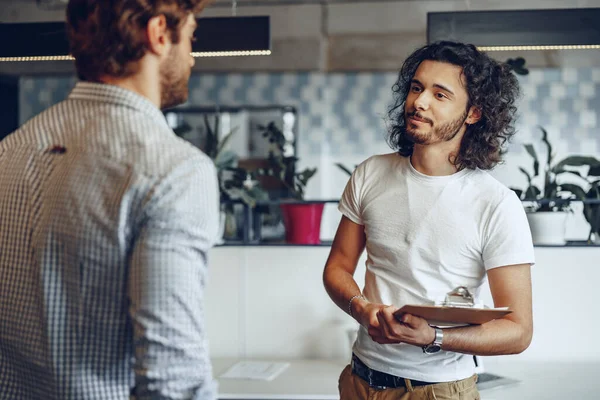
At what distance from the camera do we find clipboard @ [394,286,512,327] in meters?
1.53

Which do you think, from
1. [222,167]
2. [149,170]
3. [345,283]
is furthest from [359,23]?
[149,170]

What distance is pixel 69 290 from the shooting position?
1.09 metres

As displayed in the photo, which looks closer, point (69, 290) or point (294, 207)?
point (69, 290)

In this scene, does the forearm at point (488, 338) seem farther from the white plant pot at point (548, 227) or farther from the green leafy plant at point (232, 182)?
the green leafy plant at point (232, 182)

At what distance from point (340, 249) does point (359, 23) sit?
3225 millimetres

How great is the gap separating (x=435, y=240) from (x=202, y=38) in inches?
73.1


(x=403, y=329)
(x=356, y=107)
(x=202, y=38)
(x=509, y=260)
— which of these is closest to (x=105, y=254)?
(x=403, y=329)

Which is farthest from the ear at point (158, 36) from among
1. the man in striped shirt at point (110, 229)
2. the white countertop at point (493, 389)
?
the white countertop at point (493, 389)

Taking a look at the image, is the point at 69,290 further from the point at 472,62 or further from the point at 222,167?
the point at 222,167

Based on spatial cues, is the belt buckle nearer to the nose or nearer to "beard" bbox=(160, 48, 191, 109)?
the nose

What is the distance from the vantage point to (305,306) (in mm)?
3098

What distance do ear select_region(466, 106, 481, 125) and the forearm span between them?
0.58 m

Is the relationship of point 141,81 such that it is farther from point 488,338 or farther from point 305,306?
point 305,306

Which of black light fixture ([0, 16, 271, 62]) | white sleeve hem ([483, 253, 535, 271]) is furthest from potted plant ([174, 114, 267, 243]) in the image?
white sleeve hem ([483, 253, 535, 271])
